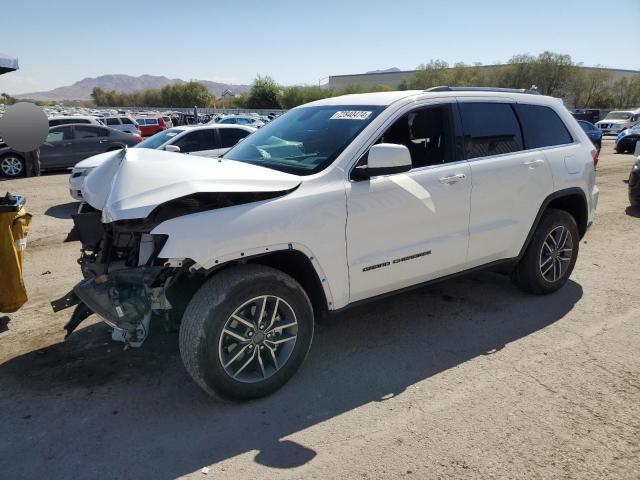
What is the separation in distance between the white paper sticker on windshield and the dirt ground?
178cm

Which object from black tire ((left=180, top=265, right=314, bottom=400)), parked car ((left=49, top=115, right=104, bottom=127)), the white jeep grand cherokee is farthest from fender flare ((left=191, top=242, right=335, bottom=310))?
parked car ((left=49, top=115, right=104, bottom=127))

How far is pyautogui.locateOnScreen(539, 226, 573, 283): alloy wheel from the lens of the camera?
15.3 feet

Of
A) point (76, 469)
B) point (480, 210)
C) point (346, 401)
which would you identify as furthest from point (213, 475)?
point (480, 210)

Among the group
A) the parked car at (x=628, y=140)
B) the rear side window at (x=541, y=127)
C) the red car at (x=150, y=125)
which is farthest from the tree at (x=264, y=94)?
the rear side window at (x=541, y=127)

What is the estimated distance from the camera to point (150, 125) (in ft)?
97.2

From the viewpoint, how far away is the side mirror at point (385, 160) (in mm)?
3205

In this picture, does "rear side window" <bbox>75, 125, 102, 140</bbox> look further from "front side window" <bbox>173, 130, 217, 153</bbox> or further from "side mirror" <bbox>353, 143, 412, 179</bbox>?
"side mirror" <bbox>353, 143, 412, 179</bbox>

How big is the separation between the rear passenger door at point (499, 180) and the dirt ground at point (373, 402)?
2.41 feet

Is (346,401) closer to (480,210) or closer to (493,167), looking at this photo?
(480,210)

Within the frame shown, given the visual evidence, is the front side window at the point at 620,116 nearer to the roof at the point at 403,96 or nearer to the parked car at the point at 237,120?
the parked car at the point at 237,120

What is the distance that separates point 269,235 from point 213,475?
135 cm

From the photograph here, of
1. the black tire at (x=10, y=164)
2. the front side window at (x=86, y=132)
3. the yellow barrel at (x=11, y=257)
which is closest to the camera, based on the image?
the yellow barrel at (x=11, y=257)

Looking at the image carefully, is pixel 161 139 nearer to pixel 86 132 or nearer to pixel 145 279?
pixel 86 132

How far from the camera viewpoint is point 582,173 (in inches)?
187
